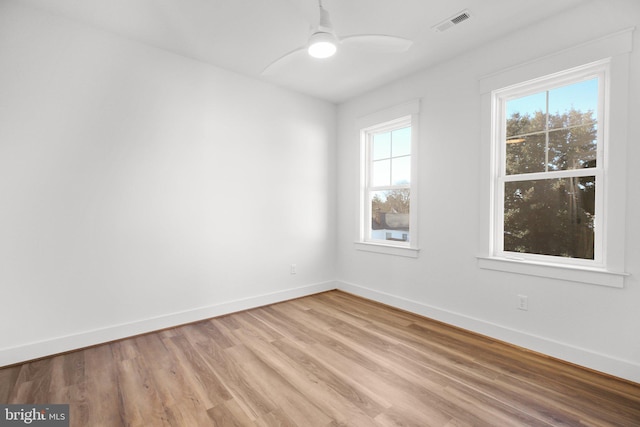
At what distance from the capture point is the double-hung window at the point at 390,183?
3.50 meters

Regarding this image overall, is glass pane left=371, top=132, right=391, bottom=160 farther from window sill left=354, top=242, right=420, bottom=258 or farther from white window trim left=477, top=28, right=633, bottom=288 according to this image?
white window trim left=477, top=28, right=633, bottom=288

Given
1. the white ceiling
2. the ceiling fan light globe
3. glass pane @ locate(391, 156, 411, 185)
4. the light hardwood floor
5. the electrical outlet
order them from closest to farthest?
the light hardwood floor → the ceiling fan light globe → the white ceiling → the electrical outlet → glass pane @ locate(391, 156, 411, 185)

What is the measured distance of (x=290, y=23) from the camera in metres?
2.54

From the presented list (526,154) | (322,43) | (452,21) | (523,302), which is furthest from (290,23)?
(523,302)

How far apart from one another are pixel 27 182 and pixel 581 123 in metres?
4.46

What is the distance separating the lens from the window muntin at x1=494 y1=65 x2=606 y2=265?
233 cm

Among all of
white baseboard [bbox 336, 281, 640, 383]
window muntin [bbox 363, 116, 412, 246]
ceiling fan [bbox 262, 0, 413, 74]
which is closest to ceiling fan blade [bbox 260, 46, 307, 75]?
ceiling fan [bbox 262, 0, 413, 74]

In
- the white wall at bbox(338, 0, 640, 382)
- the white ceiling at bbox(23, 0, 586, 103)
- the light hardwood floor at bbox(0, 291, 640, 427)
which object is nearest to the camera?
the light hardwood floor at bbox(0, 291, 640, 427)

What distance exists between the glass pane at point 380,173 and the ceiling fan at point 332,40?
6.39 ft

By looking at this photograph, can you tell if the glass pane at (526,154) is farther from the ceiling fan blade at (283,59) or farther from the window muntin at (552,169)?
the ceiling fan blade at (283,59)

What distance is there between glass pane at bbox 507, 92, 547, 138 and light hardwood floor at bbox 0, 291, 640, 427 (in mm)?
1954

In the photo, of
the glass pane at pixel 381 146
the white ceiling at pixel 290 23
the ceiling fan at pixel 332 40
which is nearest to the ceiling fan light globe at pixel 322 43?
the ceiling fan at pixel 332 40

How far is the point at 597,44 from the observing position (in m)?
2.20

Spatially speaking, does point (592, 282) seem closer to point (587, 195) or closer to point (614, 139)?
point (587, 195)
